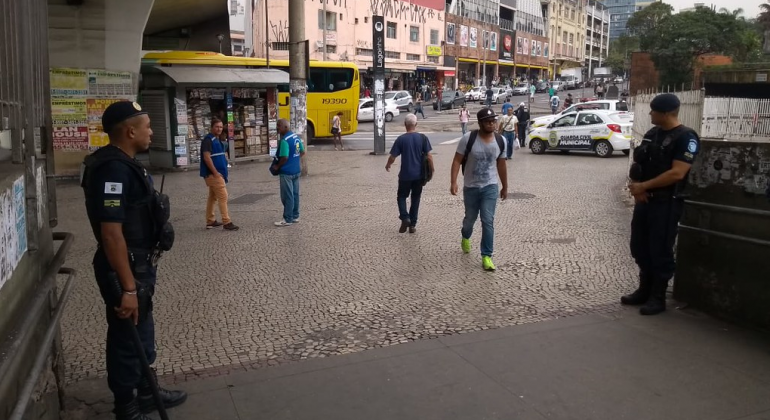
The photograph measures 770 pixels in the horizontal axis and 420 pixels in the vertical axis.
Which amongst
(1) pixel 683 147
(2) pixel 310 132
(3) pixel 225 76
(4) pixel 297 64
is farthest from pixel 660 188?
(2) pixel 310 132

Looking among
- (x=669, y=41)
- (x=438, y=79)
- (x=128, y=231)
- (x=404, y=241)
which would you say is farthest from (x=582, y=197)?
(x=438, y=79)

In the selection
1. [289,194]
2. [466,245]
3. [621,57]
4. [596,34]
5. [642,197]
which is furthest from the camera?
[596,34]

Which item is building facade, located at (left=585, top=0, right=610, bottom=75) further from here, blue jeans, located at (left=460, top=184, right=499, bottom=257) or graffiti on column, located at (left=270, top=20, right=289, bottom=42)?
blue jeans, located at (left=460, top=184, right=499, bottom=257)

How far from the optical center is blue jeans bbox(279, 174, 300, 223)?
9.55 metres

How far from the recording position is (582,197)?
12.1 metres

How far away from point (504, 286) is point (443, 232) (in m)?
2.66

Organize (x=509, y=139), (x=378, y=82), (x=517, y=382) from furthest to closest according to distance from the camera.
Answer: (x=378, y=82) → (x=509, y=139) → (x=517, y=382)

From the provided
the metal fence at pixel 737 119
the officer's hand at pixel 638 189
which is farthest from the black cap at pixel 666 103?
the metal fence at pixel 737 119

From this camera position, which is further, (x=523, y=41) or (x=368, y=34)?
(x=523, y=41)

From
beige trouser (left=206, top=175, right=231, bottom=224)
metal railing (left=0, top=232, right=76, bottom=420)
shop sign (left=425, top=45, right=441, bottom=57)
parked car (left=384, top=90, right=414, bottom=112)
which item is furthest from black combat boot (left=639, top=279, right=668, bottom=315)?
shop sign (left=425, top=45, right=441, bottom=57)

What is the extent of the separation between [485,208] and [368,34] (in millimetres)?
45681

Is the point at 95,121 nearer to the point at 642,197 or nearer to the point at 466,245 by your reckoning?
the point at 466,245

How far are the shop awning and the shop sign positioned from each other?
4293cm

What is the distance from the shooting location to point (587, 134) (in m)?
20.0
